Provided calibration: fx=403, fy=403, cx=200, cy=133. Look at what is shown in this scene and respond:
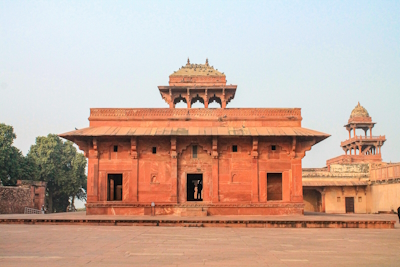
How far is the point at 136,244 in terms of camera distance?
34.5ft

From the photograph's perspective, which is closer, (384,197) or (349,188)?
(384,197)

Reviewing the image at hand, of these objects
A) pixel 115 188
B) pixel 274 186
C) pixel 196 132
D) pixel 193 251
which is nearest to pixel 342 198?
pixel 274 186

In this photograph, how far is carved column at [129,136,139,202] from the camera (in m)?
22.7

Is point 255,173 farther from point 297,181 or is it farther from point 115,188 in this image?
point 115,188

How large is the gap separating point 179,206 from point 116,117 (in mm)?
6481

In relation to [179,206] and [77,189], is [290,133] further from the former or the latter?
[77,189]

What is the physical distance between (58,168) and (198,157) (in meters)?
32.7

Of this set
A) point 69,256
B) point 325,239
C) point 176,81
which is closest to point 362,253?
point 325,239

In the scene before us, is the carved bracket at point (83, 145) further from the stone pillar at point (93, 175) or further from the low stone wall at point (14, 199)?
the low stone wall at point (14, 199)

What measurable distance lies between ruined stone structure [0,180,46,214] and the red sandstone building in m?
13.9

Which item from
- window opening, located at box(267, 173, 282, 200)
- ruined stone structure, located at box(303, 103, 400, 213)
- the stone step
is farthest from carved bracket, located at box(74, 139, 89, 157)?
ruined stone structure, located at box(303, 103, 400, 213)

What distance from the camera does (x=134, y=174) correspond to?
22.9 metres

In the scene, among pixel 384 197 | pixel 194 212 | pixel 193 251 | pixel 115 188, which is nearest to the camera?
pixel 193 251

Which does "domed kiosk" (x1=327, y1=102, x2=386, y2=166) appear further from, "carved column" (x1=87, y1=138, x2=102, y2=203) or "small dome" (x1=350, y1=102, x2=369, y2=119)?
"carved column" (x1=87, y1=138, x2=102, y2=203)
